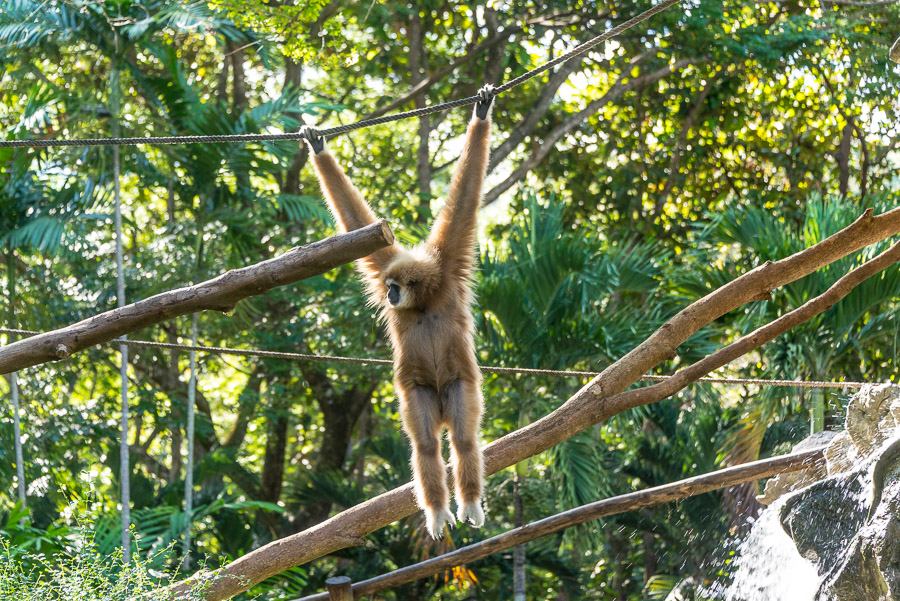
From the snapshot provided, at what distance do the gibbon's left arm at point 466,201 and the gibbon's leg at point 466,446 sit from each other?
2.20 ft

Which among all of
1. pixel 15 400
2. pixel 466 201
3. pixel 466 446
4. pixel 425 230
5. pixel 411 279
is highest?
pixel 425 230

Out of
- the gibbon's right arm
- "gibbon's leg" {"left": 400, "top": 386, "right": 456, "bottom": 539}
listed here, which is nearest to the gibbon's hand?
the gibbon's right arm

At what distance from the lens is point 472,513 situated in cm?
418

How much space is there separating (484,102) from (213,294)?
1.88 metres

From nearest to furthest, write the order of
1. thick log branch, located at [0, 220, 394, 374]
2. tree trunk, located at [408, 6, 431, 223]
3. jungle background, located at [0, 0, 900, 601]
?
thick log branch, located at [0, 220, 394, 374] < jungle background, located at [0, 0, 900, 601] < tree trunk, located at [408, 6, 431, 223]

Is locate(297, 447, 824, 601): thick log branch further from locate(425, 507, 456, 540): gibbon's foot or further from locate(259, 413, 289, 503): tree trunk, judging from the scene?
locate(259, 413, 289, 503): tree trunk

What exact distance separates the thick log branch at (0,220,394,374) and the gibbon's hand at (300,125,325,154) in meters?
1.48

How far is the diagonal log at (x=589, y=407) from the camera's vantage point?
4254 millimetres

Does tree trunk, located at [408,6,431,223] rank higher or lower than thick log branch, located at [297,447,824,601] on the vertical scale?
higher

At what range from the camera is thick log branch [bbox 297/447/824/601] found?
4934mm

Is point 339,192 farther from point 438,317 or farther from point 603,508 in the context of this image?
point 603,508

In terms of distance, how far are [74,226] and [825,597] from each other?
715 cm

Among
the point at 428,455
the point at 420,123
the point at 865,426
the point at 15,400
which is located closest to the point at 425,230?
the point at 420,123

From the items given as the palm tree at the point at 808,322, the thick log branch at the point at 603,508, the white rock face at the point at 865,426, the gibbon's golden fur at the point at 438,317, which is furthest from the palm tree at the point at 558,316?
the gibbon's golden fur at the point at 438,317
